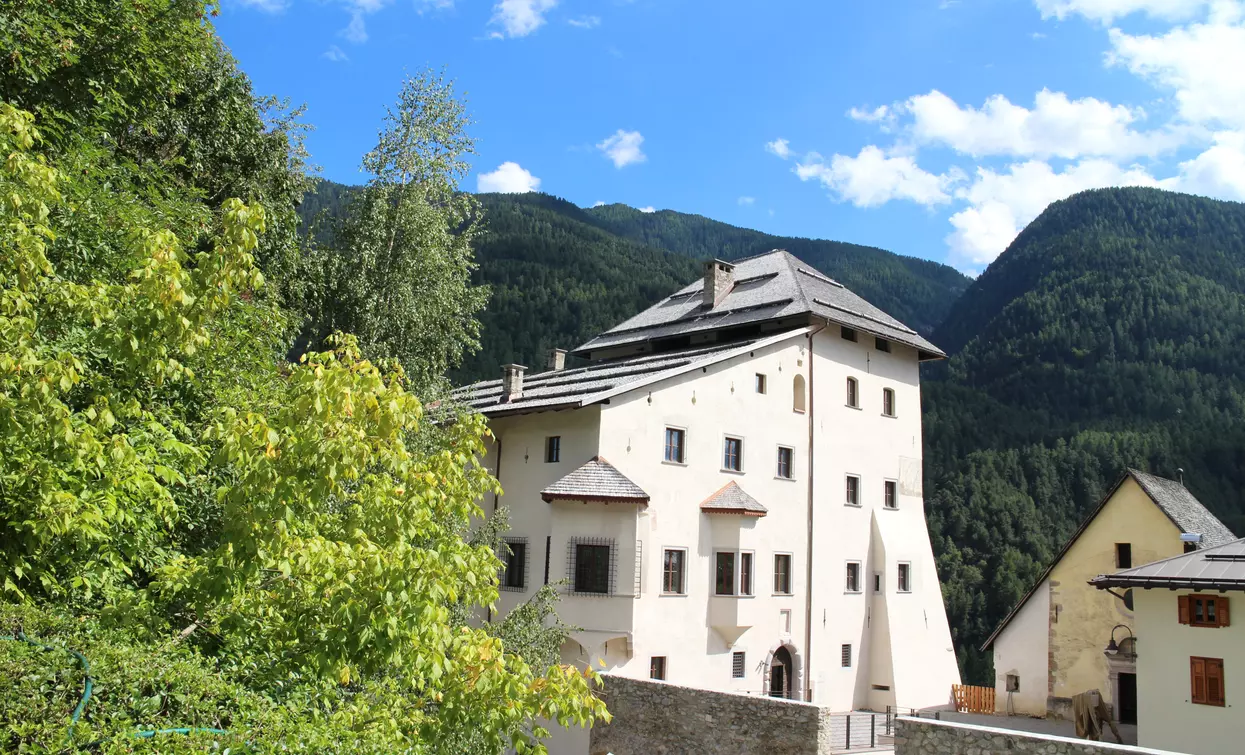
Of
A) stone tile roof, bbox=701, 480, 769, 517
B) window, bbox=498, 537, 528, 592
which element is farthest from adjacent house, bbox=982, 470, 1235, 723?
window, bbox=498, 537, 528, 592

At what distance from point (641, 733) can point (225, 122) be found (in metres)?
15.5

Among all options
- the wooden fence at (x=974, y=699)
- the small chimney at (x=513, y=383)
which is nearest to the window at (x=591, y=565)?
the small chimney at (x=513, y=383)

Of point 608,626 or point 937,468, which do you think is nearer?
point 608,626

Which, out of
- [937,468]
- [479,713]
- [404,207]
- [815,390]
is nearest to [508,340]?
[937,468]

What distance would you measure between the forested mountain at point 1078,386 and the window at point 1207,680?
1988 inches

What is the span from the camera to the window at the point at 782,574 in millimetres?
Answer: 24812

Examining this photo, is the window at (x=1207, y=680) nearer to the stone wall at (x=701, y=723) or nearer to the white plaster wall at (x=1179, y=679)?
the white plaster wall at (x=1179, y=679)

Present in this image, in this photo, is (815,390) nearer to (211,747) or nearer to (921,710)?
(921,710)

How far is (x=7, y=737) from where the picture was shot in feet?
14.9

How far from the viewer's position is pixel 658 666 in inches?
857

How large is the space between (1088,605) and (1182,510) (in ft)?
12.8

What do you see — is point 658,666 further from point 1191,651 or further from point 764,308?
point 764,308

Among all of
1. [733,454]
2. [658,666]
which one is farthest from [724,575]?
[733,454]

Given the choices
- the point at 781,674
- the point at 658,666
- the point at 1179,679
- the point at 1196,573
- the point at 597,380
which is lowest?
the point at 781,674
